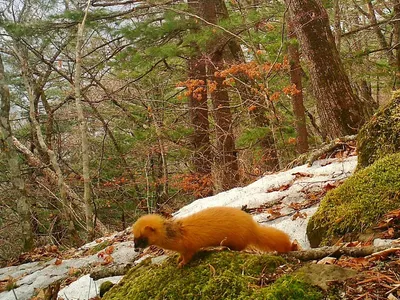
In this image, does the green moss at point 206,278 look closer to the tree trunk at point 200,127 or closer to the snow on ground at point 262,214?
the snow on ground at point 262,214

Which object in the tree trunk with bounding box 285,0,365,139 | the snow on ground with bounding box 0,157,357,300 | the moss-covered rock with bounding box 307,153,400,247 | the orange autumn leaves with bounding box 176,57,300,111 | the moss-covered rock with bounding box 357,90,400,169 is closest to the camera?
the moss-covered rock with bounding box 307,153,400,247

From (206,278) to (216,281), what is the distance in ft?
0.30

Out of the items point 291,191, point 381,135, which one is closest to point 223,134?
point 291,191

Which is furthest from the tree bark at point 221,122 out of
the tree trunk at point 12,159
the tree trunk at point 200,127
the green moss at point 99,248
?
the green moss at point 99,248

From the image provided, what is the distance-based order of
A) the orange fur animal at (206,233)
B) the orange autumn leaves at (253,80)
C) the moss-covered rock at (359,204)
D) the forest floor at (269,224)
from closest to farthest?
the forest floor at (269,224), the orange fur animal at (206,233), the moss-covered rock at (359,204), the orange autumn leaves at (253,80)

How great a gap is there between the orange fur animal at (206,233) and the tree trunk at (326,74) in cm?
447

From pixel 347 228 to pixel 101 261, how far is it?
137 inches

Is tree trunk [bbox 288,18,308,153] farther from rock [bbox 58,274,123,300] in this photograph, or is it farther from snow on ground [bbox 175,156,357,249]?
rock [bbox 58,274,123,300]

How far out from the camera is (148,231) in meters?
2.28

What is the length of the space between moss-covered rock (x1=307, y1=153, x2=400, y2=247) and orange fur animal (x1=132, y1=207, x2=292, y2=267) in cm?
51

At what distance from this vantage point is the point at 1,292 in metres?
5.50

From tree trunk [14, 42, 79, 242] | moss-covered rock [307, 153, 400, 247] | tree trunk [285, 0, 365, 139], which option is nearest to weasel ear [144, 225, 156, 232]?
moss-covered rock [307, 153, 400, 247]

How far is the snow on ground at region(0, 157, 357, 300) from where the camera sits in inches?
146

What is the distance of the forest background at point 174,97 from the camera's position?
9.27 m
